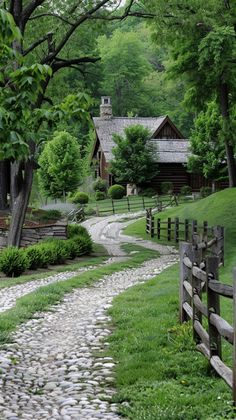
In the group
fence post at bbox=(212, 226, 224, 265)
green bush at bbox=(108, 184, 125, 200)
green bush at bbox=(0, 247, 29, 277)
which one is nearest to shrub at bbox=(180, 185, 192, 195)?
green bush at bbox=(108, 184, 125, 200)

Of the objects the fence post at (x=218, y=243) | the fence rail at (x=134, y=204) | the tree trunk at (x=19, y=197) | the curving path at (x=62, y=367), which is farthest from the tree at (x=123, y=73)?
the curving path at (x=62, y=367)

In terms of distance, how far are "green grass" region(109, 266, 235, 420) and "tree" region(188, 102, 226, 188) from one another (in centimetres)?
3954

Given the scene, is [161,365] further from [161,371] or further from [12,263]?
[12,263]

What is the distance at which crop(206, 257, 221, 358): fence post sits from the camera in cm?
666

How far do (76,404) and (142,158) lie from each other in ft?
162

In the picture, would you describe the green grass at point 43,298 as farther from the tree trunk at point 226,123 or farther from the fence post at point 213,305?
the tree trunk at point 226,123

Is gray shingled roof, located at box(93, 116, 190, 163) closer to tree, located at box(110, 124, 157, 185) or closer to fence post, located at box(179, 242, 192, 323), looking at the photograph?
tree, located at box(110, 124, 157, 185)

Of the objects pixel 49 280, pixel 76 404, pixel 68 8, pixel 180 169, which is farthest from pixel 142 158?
pixel 76 404

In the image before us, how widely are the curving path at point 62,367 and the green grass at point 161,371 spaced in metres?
0.23

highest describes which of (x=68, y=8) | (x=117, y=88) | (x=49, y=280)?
(x=117, y=88)

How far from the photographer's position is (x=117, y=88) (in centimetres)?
8600

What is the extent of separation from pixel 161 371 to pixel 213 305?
1024 millimetres

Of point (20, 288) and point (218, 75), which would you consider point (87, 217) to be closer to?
point (218, 75)

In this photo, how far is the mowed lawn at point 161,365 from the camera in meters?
5.67
